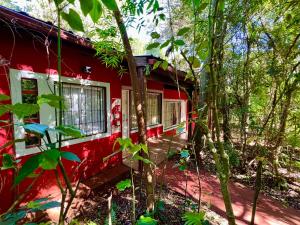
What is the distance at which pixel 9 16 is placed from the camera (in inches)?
112

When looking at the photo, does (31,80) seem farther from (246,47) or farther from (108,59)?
(246,47)

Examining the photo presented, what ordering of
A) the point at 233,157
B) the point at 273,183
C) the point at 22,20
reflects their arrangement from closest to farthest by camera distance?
the point at 22,20, the point at 273,183, the point at 233,157

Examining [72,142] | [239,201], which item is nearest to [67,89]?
[72,142]

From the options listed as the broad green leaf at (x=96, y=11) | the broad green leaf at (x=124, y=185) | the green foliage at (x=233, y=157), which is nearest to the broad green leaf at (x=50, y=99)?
the broad green leaf at (x=96, y=11)

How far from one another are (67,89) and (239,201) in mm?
4730

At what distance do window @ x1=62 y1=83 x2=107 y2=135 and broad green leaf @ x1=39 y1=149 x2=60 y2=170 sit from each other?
4148 millimetres

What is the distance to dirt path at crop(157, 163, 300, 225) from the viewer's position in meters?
4.77

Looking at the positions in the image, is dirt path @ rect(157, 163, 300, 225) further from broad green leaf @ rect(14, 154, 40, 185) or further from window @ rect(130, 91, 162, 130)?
broad green leaf @ rect(14, 154, 40, 185)

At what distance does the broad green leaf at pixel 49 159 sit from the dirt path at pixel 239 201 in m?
4.69

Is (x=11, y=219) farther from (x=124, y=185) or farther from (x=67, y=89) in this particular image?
(x=67, y=89)

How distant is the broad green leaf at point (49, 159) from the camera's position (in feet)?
1.97

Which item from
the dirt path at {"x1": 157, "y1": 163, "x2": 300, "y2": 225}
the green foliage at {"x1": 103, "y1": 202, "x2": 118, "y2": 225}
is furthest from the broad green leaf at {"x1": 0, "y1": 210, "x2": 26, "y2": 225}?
the dirt path at {"x1": 157, "y1": 163, "x2": 300, "y2": 225}

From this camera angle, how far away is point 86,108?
5285 millimetres

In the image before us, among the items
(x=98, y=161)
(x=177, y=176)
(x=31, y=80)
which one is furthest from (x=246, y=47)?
(x=31, y=80)
